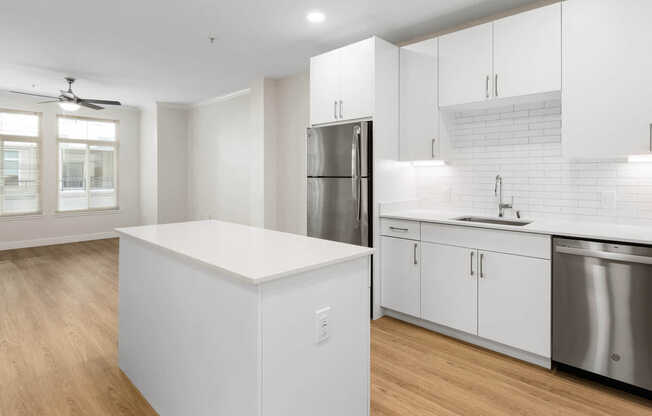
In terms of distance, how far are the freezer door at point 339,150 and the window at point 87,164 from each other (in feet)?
19.0

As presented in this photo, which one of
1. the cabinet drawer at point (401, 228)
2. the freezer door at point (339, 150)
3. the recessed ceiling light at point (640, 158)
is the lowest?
the cabinet drawer at point (401, 228)

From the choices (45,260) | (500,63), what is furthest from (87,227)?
(500,63)

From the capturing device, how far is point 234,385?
4.65 feet

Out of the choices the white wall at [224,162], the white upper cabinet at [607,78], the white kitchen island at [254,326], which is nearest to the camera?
the white kitchen island at [254,326]

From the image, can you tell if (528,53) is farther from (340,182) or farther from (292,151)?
(292,151)

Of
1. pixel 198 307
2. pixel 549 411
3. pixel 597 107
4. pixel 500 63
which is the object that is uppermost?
pixel 500 63

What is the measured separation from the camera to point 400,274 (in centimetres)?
322

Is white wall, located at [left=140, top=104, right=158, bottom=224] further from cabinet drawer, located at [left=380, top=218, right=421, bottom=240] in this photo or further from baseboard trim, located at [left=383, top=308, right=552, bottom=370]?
baseboard trim, located at [left=383, top=308, right=552, bottom=370]

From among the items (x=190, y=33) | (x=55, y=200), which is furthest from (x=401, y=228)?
(x=55, y=200)

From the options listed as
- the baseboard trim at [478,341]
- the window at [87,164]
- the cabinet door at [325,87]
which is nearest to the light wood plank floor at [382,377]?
the baseboard trim at [478,341]

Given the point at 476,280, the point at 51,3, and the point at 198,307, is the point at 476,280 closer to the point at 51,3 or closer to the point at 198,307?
the point at 198,307

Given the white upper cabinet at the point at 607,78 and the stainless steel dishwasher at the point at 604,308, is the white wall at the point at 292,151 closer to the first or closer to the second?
the white upper cabinet at the point at 607,78

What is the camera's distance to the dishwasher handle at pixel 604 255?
2.04 meters

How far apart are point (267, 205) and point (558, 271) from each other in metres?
3.70
